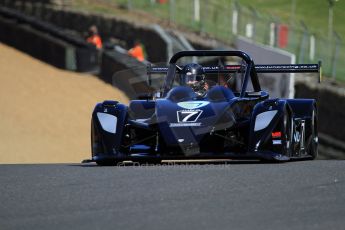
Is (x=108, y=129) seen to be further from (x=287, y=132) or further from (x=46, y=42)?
(x=46, y=42)

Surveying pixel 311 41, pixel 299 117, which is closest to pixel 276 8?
pixel 311 41

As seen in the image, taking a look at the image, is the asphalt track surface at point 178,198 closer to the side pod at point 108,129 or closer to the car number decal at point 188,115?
the car number decal at point 188,115

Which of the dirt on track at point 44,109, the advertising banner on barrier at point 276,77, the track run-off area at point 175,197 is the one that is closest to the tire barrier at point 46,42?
the dirt on track at point 44,109

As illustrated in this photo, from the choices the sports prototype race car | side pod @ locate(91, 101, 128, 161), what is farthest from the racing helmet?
side pod @ locate(91, 101, 128, 161)

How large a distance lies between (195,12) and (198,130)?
65.3 feet

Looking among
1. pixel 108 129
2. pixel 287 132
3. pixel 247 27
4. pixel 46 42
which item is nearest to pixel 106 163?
pixel 108 129

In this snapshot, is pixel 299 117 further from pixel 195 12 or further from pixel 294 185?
pixel 195 12

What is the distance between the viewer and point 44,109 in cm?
2400

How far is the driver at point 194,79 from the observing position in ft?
41.3

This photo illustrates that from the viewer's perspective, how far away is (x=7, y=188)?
8.99 metres

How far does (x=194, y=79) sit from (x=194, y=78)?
1cm

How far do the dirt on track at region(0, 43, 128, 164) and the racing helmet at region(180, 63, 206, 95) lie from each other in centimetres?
746

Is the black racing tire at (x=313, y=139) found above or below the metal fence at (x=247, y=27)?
above

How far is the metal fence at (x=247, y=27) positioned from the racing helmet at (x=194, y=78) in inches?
419
